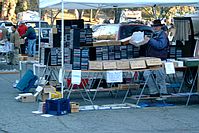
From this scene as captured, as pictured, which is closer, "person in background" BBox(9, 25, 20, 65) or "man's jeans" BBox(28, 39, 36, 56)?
"person in background" BBox(9, 25, 20, 65)

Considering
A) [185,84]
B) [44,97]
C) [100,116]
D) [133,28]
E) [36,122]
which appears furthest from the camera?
[133,28]

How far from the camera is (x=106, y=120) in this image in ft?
34.2

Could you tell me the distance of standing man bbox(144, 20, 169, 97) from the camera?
12383mm

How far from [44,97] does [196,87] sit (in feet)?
12.0

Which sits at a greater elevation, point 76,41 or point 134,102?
point 76,41

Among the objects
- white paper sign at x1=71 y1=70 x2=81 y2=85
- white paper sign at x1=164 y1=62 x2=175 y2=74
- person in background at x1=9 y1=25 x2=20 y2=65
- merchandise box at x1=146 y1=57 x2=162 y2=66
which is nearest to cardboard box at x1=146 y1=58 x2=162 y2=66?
merchandise box at x1=146 y1=57 x2=162 y2=66

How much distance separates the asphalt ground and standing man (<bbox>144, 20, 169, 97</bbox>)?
1.90 feet

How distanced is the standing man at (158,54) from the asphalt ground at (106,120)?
0.58 meters

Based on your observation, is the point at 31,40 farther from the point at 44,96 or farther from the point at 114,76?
the point at 114,76

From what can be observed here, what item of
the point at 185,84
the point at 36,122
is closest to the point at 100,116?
the point at 36,122

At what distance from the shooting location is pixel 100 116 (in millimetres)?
10875

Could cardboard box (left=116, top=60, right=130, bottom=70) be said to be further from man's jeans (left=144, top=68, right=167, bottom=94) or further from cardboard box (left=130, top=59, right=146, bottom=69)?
man's jeans (left=144, top=68, right=167, bottom=94)

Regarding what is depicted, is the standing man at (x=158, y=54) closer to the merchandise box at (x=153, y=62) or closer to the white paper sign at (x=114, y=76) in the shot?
the merchandise box at (x=153, y=62)

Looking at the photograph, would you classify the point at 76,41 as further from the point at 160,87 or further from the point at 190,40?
the point at 190,40
